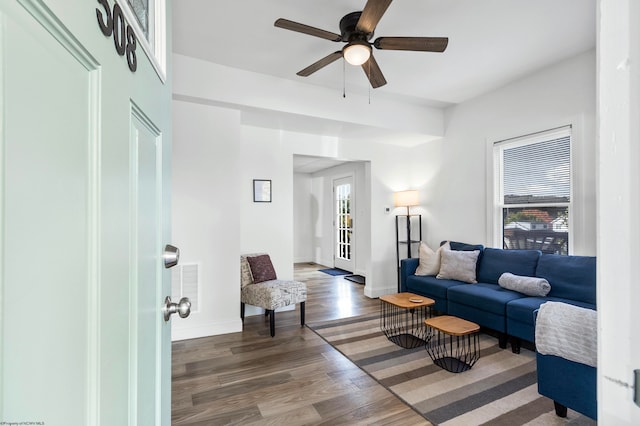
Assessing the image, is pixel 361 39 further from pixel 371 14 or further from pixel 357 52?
pixel 371 14

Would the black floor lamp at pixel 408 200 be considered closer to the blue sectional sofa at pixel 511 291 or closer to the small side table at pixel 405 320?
the blue sectional sofa at pixel 511 291

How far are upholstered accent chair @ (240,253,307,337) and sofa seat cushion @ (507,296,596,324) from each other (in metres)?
2.05

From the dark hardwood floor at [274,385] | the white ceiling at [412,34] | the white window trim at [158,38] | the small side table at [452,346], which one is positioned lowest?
the dark hardwood floor at [274,385]

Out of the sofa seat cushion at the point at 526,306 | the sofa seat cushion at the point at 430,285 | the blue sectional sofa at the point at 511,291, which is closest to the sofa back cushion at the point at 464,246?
the blue sectional sofa at the point at 511,291

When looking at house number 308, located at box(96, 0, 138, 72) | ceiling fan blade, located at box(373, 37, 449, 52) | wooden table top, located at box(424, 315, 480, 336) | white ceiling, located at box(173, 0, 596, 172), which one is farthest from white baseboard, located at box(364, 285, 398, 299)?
house number 308, located at box(96, 0, 138, 72)

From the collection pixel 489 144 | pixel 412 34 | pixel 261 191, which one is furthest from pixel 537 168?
pixel 261 191

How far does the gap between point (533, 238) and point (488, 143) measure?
127 cm

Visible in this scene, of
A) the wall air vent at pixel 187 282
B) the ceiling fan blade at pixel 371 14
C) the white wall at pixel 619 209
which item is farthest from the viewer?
the wall air vent at pixel 187 282

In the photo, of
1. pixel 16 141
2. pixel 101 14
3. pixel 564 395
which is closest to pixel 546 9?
pixel 564 395

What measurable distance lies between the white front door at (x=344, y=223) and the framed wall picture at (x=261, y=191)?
2.68 m

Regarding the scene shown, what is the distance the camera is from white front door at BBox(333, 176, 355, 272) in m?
6.57

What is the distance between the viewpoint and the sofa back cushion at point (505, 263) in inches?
126

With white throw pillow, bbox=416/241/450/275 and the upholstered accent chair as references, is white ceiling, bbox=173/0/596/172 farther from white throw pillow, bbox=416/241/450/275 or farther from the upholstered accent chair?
white throw pillow, bbox=416/241/450/275

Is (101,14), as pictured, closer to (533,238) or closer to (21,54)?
(21,54)
